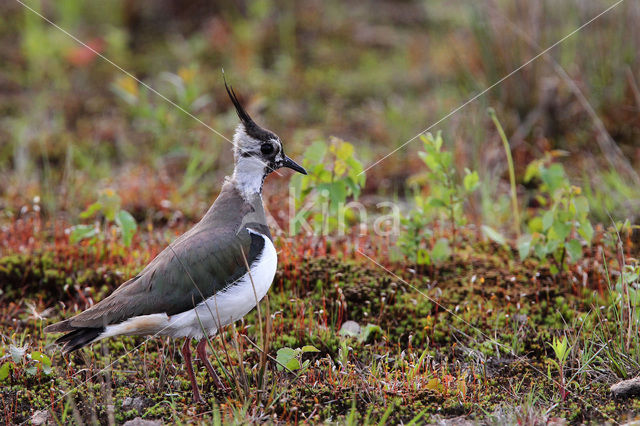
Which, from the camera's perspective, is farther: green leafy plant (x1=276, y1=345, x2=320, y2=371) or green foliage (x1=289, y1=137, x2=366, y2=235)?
green foliage (x1=289, y1=137, x2=366, y2=235)

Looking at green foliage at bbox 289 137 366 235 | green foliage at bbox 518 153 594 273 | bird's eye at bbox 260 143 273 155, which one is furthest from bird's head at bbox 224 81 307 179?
green foliage at bbox 518 153 594 273

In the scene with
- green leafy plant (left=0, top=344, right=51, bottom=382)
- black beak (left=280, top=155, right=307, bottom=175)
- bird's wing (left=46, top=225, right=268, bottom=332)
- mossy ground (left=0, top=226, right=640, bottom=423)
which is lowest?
mossy ground (left=0, top=226, right=640, bottom=423)

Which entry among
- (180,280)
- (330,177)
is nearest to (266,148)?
(330,177)

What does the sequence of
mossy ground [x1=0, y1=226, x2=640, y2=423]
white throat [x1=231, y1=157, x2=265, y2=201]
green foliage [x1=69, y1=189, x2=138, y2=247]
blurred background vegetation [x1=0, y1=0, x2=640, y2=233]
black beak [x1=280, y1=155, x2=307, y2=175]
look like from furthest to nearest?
blurred background vegetation [x1=0, y1=0, x2=640, y2=233] → green foliage [x1=69, y1=189, x2=138, y2=247] → black beak [x1=280, y1=155, x2=307, y2=175] → white throat [x1=231, y1=157, x2=265, y2=201] → mossy ground [x1=0, y1=226, x2=640, y2=423]

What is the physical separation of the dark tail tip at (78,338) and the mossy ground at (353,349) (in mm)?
111

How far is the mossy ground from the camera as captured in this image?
3.82 metres

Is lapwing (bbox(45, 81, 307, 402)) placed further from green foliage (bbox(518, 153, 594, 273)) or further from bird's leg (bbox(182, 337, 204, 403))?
green foliage (bbox(518, 153, 594, 273))

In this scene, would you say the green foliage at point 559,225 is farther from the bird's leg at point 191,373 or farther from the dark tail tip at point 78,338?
the dark tail tip at point 78,338

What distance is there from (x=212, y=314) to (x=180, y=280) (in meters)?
0.30

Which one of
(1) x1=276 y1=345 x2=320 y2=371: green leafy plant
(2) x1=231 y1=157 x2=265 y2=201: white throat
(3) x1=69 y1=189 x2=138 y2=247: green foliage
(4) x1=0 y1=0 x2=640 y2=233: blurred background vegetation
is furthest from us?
(4) x1=0 y1=0 x2=640 y2=233: blurred background vegetation

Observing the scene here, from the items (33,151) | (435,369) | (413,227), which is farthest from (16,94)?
(435,369)

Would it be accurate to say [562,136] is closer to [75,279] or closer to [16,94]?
[75,279]

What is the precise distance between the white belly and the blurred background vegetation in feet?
6.98

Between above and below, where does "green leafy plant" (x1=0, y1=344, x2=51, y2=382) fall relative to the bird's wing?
below
